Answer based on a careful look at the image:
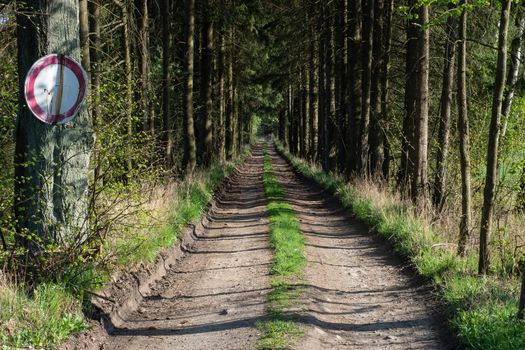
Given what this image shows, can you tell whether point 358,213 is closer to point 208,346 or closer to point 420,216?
point 420,216

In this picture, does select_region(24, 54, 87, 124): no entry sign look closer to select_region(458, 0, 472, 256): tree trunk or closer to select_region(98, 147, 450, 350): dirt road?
select_region(98, 147, 450, 350): dirt road

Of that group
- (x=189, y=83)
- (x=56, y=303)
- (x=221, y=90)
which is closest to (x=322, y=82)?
(x=221, y=90)

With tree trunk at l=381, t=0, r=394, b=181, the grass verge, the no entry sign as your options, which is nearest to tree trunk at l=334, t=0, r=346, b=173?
tree trunk at l=381, t=0, r=394, b=181

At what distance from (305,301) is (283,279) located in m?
1.19

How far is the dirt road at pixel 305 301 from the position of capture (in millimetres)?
6133

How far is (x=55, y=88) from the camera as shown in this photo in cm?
617

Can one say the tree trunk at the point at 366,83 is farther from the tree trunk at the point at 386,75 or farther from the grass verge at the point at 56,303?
the grass verge at the point at 56,303

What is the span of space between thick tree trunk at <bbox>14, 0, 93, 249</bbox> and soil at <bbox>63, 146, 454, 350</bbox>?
1416 millimetres

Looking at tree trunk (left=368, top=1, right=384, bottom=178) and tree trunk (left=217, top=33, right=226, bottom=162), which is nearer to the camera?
tree trunk (left=368, top=1, right=384, bottom=178)

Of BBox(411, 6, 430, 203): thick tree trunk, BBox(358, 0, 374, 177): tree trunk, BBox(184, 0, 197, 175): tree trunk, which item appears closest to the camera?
BBox(411, 6, 430, 203): thick tree trunk

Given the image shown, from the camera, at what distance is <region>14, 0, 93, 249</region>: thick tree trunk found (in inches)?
261

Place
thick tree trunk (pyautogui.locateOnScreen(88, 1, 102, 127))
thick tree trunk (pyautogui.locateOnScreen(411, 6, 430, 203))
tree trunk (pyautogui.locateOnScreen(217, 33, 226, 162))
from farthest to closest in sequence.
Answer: tree trunk (pyautogui.locateOnScreen(217, 33, 226, 162)) < thick tree trunk (pyautogui.locateOnScreen(411, 6, 430, 203)) < thick tree trunk (pyautogui.locateOnScreen(88, 1, 102, 127))

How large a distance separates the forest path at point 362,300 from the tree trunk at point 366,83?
21.9 feet

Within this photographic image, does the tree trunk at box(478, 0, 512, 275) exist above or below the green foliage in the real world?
above
